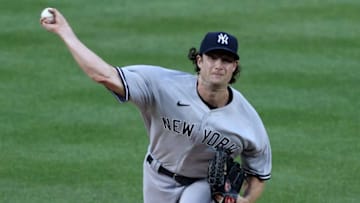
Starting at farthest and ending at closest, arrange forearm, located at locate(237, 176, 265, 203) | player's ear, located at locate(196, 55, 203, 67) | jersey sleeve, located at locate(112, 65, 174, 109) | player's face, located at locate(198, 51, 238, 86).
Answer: forearm, located at locate(237, 176, 265, 203), player's ear, located at locate(196, 55, 203, 67), player's face, located at locate(198, 51, 238, 86), jersey sleeve, located at locate(112, 65, 174, 109)

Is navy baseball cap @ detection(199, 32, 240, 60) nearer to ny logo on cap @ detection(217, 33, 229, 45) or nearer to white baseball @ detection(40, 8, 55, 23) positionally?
ny logo on cap @ detection(217, 33, 229, 45)

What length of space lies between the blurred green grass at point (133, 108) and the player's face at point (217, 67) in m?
2.58

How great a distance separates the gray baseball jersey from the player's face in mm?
163

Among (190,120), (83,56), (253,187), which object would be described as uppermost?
(83,56)

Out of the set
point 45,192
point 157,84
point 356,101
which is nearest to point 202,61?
point 157,84

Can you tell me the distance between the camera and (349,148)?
384 inches

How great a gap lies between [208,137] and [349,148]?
3740 mm

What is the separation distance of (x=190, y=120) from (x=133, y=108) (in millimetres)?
4566

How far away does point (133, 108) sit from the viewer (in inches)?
425

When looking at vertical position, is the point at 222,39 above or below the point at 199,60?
above

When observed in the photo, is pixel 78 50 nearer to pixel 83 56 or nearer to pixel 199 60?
pixel 83 56

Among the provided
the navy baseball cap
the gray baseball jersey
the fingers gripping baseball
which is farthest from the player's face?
the fingers gripping baseball

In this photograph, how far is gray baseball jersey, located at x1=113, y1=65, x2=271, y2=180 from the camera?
621 centimetres

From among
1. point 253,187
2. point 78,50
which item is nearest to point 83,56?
point 78,50
